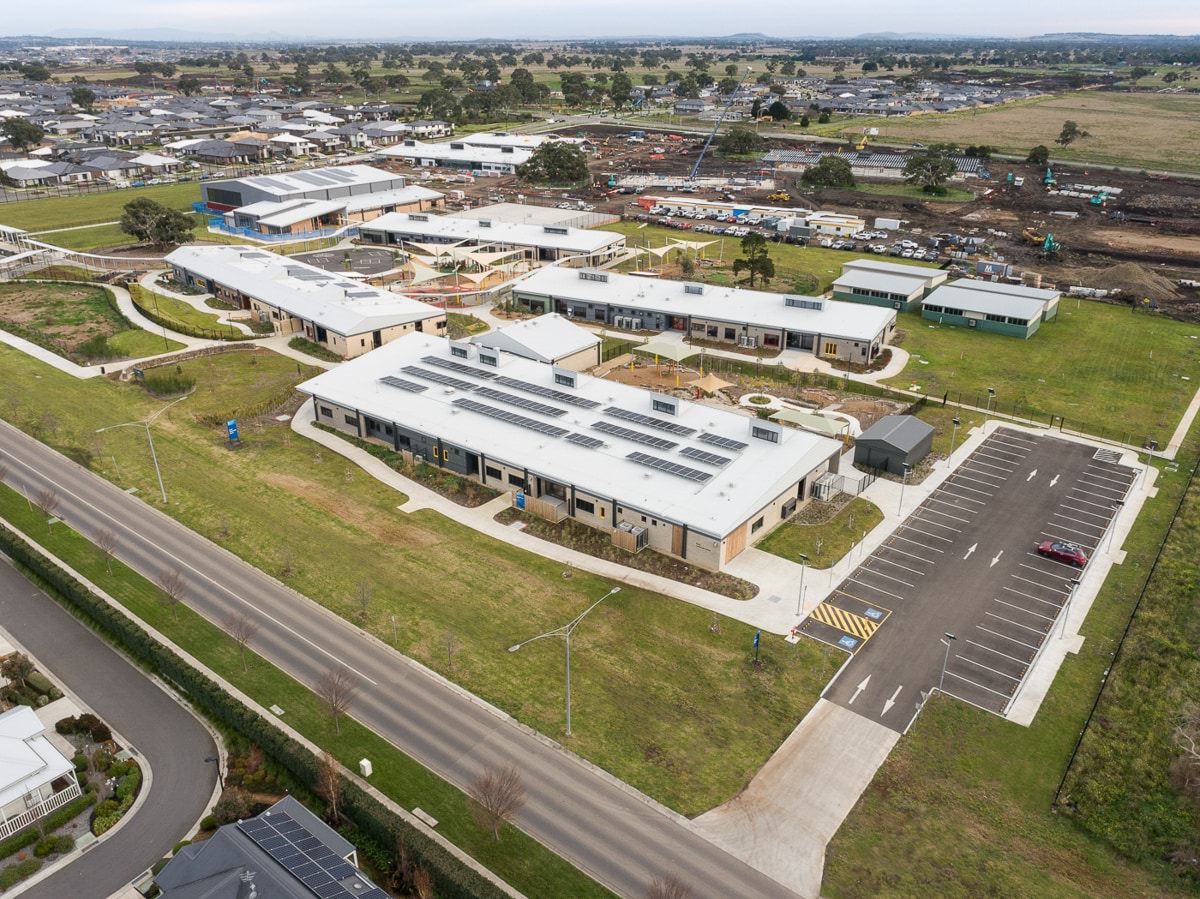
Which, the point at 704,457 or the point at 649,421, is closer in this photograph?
the point at 704,457

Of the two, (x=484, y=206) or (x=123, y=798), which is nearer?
(x=123, y=798)

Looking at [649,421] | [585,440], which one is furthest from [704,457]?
[585,440]

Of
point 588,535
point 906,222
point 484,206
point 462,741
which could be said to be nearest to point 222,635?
point 462,741

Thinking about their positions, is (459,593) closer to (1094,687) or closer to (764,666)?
(764,666)

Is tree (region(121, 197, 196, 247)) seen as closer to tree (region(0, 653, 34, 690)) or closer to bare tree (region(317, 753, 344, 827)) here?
tree (region(0, 653, 34, 690))

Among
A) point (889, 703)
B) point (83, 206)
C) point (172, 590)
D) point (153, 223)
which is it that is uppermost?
point (153, 223)

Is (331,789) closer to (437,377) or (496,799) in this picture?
(496,799)

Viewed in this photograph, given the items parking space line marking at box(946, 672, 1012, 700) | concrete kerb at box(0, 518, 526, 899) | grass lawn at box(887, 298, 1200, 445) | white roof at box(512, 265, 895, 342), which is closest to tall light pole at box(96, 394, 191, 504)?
concrete kerb at box(0, 518, 526, 899)

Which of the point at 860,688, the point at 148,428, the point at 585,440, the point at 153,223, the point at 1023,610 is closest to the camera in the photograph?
the point at 860,688

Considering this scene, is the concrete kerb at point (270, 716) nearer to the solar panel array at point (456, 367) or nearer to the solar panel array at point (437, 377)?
the solar panel array at point (437, 377)
